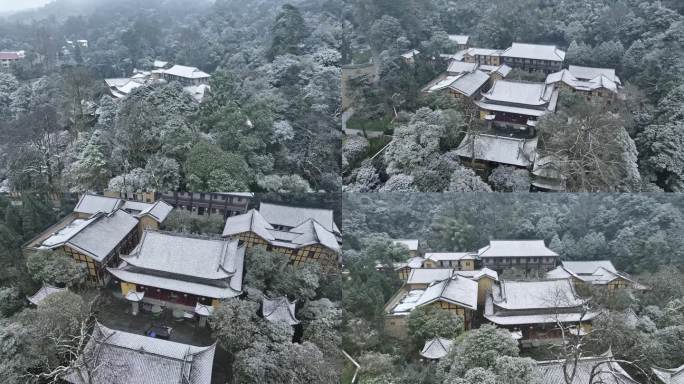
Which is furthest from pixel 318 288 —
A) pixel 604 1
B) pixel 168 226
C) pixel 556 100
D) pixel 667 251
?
pixel 604 1

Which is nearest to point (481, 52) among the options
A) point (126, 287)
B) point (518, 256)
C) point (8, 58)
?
point (518, 256)

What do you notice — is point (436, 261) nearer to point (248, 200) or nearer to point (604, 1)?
point (248, 200)

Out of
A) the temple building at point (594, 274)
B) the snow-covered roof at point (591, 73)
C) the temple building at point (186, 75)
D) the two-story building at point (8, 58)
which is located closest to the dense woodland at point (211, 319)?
the temple building at point (594, 274)

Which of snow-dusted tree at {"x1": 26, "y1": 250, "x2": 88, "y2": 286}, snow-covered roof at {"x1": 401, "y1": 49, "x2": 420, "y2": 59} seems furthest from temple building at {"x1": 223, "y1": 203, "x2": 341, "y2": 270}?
snow-covered roof at {"x1": 401, "y1": 49, "x2": 420, "y2": 59}

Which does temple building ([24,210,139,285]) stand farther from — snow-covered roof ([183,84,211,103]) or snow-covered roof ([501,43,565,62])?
snow-covered roof ([501,43,565,62])

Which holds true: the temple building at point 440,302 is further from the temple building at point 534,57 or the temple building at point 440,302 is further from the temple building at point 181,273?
the temple building at point 534,57
